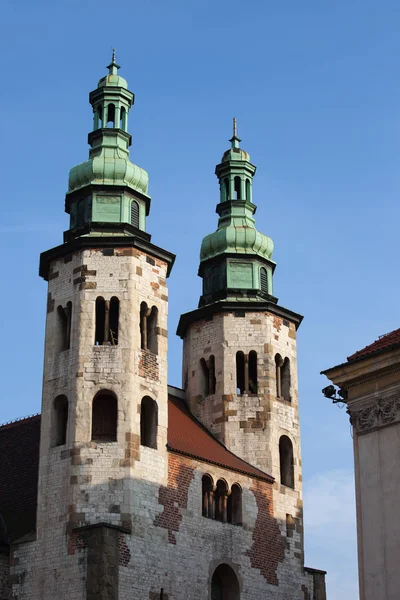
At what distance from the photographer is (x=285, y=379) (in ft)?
141

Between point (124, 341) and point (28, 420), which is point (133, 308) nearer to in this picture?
point (124, 341)

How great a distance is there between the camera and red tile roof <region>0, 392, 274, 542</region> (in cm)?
3644

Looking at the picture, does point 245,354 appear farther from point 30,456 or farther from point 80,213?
point 30,456

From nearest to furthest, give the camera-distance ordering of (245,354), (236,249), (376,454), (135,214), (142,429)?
(376,454)
(142,429)
(135,214)
(245,354)
(236,249)

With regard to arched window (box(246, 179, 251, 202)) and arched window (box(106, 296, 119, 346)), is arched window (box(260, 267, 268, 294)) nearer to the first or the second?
arched window (box(246, 179, 251, 202))

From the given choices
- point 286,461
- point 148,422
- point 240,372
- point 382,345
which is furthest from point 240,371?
point 382,345

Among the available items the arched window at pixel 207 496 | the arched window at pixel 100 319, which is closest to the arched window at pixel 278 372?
the arched window at pixel 207 496

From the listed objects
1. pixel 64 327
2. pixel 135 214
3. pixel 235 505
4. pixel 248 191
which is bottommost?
pixel 235 505

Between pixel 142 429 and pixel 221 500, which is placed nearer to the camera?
pixel 142 429

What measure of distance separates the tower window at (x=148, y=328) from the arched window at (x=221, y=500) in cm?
509

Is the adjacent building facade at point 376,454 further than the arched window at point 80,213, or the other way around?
the arched window at point 80,213

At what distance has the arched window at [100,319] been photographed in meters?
37.0

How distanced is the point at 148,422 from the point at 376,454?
14.2 meters

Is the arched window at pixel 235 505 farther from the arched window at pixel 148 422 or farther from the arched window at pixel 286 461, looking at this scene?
the arched window at pixel 148 422
